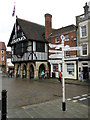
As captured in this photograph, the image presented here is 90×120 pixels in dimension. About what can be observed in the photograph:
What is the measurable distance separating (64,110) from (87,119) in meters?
1.27

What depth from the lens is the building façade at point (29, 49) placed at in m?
23.8

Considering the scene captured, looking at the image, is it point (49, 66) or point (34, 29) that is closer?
point (49, 66)

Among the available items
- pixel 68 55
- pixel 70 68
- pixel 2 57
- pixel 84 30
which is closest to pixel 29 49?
pixel 68 55

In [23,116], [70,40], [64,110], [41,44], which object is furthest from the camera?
[41,44]

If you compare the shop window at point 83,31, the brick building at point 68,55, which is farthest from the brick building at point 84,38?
the brick building at point 68,55

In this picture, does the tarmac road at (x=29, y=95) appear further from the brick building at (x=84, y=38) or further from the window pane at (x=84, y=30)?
the window pane at (x=84, y=30)

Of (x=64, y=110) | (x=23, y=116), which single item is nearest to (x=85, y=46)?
(x=64, y=110)

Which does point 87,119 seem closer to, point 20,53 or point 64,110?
point 64,110

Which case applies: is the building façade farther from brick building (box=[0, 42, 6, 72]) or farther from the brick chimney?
brick building (box=[0, 42, 6, 72])

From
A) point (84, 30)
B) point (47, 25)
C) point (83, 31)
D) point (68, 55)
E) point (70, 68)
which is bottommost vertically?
point (70, 68)

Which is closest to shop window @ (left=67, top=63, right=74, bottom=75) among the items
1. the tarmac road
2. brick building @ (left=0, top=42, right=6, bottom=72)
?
the tarmac road

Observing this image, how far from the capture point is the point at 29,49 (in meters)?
24.2

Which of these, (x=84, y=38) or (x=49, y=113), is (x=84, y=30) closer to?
(x=84, y=38)

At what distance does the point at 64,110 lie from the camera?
6.29 meters
